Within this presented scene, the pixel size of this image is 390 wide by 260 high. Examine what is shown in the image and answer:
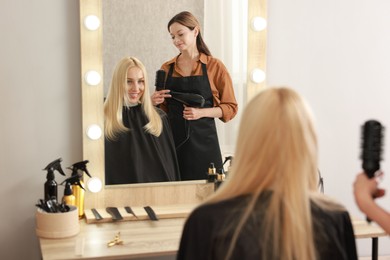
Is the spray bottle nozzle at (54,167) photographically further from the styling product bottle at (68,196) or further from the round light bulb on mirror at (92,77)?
the round light bulb on mirror at (92,77)

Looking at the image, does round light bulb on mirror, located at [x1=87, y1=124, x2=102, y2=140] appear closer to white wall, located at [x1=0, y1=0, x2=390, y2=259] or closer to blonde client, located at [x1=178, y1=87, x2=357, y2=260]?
white wall, located at [x1=0, y1=0, x2=390, y2=259]

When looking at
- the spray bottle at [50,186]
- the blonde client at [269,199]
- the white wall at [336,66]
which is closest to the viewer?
the blonde client at [269,199]

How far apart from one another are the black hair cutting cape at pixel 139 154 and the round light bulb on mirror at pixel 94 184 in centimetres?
4

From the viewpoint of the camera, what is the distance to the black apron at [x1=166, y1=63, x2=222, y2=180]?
2486mm

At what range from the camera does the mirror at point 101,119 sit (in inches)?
92.2

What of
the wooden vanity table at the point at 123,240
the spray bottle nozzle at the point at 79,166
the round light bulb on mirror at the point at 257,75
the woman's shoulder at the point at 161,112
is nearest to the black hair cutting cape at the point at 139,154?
the woman's shoulder at the point at 161,112

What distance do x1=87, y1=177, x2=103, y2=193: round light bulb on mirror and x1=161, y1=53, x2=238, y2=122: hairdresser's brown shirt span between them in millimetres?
541

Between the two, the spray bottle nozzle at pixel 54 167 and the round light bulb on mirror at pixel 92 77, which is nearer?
the spray bottle nozzle at pixel 54 167

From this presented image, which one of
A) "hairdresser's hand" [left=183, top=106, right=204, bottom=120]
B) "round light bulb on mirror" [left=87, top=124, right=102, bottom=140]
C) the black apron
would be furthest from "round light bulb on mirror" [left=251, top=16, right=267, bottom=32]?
"round light bulb on mirror" [left=87, top=124, right=102, bottom=140]

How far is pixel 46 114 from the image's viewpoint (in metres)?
2.37

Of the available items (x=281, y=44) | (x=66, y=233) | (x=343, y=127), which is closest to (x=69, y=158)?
(x=66, y=233)

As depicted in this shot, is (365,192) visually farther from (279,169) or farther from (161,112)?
(161,112)

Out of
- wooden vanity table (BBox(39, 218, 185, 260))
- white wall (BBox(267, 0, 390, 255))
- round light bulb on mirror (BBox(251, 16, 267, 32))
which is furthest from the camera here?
white wall (BBox(267, 0, 390, 255))

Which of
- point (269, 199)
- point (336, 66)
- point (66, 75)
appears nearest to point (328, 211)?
point (269, 199)
